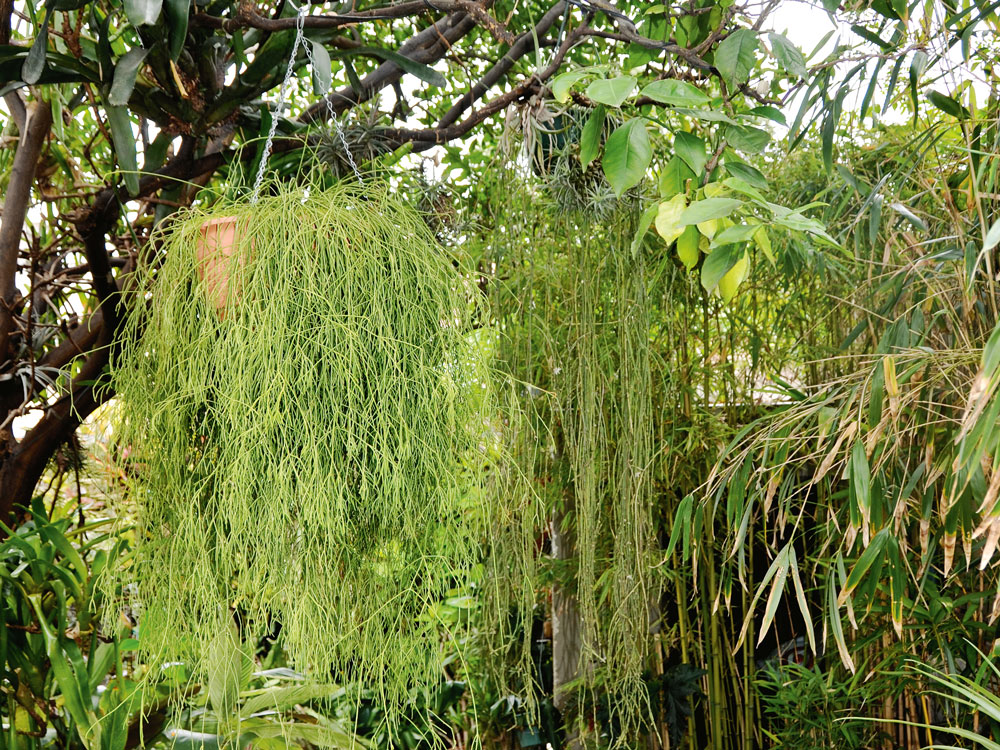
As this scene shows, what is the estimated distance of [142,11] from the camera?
2.78 ft

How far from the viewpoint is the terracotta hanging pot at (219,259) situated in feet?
2.69

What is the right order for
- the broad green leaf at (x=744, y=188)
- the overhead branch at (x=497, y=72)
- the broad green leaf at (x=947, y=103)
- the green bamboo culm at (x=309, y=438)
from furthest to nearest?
the overhead branch at (x=497, y=72) → the broad green leaf at (x=947, y=103) → the broad green leaf at (x=744, y=188) → the green bamboo culm at (x=309, y=438)

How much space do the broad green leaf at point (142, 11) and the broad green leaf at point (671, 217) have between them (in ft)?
1.84

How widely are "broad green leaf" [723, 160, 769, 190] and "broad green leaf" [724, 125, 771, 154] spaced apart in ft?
0.09

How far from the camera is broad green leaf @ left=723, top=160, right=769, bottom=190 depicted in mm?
903

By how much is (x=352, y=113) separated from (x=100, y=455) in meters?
0.62

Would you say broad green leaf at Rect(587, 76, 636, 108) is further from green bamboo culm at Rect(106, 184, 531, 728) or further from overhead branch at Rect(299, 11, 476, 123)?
overhead branch at Rect(299, 11, 476, 123)

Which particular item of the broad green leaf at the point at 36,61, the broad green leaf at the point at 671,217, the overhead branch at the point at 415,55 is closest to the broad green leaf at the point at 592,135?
the broad green leaf at the point at 671,217

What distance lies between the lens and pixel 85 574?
4.41 feet

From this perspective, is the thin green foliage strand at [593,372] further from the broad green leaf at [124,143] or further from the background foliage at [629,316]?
the broad green leaf at [124,143]

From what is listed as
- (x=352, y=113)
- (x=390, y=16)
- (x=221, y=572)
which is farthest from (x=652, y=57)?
(x=221, y=572)

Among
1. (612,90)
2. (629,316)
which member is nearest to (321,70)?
(612,90)

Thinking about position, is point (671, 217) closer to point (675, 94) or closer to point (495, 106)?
point (675, 94)

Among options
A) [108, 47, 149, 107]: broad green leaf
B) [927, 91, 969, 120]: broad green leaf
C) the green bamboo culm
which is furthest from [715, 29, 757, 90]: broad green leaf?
[108, 47, 149, 107]: broad green leaf
